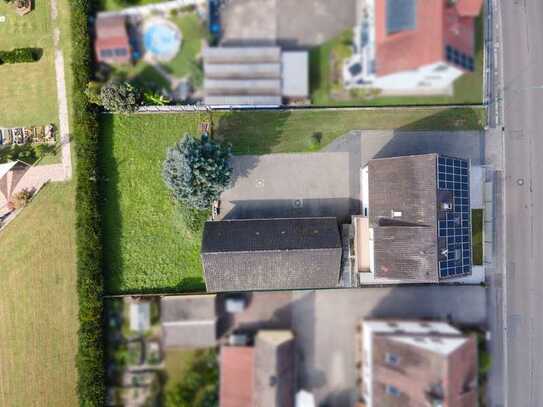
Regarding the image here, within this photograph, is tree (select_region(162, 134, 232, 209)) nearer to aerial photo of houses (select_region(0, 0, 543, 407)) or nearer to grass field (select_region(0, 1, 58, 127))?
aerial photo of houses (select_region(0, 0, 543, 407))

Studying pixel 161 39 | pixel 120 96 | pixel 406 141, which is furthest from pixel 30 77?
pixel 406 141

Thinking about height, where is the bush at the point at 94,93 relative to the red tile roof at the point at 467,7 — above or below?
below

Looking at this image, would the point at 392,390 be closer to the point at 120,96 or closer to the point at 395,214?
the point at 395,214

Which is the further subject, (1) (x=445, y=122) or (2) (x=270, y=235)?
(1) (x=445, y=122)

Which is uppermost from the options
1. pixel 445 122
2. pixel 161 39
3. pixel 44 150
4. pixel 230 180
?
pixel 161 39

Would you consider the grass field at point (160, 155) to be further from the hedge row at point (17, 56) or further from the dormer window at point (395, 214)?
the dormer window at point (395, 214)

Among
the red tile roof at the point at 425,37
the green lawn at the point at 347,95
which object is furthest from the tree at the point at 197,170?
the red tile roof at the point at 425,37

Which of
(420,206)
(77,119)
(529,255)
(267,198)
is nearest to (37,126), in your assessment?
(77,119)
